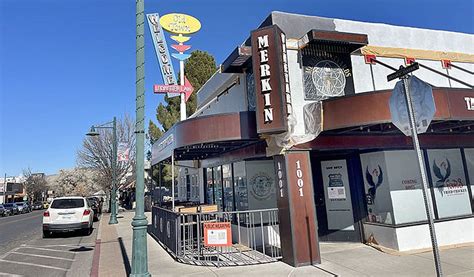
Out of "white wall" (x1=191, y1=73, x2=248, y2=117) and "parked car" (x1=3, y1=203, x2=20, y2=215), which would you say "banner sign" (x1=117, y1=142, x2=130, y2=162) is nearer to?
"white wall" (x1=191, y1=73, x2=248, y2=117)

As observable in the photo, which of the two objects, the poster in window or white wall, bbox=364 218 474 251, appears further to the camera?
the poster in window

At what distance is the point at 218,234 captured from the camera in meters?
7.53

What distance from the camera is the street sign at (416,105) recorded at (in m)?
4.09

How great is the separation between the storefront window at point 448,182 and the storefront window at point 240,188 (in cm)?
561

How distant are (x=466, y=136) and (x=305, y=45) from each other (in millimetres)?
6051

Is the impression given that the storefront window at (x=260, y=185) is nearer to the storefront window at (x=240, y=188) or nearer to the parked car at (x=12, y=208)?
the storefront window at (x=240, y=188)

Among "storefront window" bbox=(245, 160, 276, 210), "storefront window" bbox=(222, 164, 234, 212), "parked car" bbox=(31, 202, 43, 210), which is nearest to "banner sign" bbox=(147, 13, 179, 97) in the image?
"storefront window" bbox=(222, 164, 234, 212)

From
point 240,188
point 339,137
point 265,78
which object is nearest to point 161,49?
point 240,188

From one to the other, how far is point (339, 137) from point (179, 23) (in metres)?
10.4

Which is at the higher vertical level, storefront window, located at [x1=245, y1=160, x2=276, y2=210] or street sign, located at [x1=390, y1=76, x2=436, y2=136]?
street sign, located at [x1=390, y1=76, x2=436, y2=136]

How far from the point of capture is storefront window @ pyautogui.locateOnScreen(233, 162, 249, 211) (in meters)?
10.5

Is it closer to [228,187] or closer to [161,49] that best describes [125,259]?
[228,187]

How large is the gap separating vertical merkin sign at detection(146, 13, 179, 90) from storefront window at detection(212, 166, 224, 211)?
4666mm

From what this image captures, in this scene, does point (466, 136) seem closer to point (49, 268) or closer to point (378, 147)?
point (378, 147)
